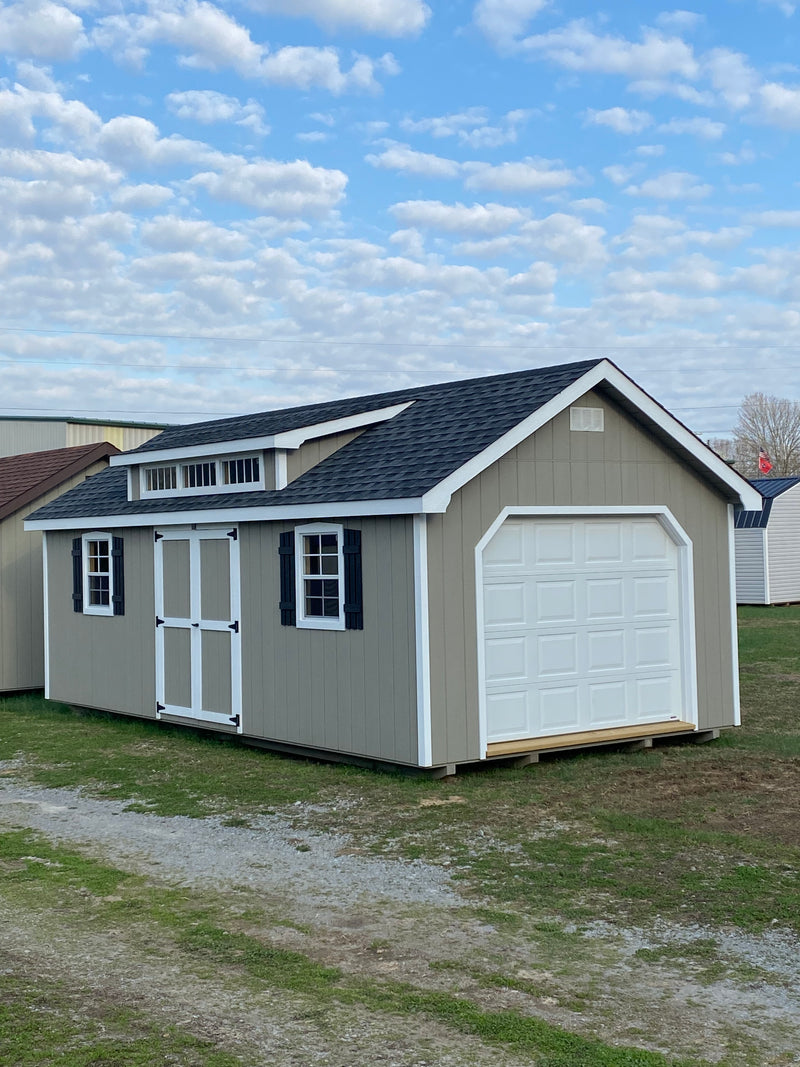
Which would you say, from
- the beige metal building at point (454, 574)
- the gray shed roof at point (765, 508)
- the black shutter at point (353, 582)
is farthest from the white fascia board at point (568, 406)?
the gray shed roof at point (765, 508)

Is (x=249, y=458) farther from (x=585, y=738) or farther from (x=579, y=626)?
(x=585, y=738)

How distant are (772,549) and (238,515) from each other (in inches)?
1026

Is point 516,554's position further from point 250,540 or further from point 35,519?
point 35,519

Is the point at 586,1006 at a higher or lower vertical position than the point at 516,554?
lower

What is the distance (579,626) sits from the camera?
1140cm

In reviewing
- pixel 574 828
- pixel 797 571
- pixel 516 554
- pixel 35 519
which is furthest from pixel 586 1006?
pixel 797 571

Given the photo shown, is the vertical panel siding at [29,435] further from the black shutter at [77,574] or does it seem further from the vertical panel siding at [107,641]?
the black shutter at [77,574]

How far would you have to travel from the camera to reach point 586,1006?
511 cm

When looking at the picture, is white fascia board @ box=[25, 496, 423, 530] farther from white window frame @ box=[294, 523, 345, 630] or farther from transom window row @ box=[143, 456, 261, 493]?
transom window row @ box=[143, 456, 261, 493]

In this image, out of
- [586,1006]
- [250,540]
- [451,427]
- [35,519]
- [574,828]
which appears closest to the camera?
[586,1006]

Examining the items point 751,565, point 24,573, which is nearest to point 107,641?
point 24,573

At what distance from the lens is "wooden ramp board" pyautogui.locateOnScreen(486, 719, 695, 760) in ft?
35.1

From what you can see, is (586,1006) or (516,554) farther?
(516,554)

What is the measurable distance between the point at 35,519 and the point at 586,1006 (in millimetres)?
12433
